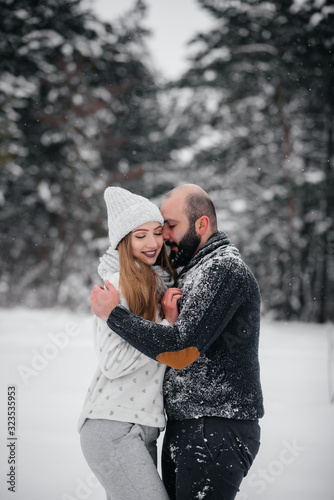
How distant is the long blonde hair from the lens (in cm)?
194

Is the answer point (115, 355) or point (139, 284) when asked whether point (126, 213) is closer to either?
point (139, 284)

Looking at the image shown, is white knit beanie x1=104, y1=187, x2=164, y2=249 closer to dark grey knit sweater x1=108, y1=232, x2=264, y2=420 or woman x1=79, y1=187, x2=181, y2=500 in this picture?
woman x1=79, y1=187, x2=181, y2=500

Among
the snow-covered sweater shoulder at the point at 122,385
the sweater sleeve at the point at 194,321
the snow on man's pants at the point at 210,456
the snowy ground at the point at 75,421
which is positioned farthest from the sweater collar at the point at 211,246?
the snowy ground at the point at 75,421

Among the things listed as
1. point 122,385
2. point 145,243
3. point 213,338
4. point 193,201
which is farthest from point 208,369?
point 193,201

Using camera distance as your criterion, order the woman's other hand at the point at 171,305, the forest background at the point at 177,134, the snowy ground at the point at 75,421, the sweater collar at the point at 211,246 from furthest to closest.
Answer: the forest background at the point at 177,134, the snowy ground at the point at 75,421, the sweater collar at the point at 211,246, the woman's other hand at the point at 171,305

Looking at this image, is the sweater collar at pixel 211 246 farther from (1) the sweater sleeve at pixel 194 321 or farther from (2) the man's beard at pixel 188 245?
(1) the sweater sleeve at pixel 194 321

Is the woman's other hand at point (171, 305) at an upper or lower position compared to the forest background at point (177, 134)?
lower

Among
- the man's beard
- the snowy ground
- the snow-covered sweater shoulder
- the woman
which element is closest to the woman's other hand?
the woman

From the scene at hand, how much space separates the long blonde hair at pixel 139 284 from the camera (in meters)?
1.94

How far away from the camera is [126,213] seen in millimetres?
2129

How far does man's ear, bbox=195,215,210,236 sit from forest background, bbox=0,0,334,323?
985 centimetres

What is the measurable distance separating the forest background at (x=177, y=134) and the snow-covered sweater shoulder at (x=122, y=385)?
10.3 m

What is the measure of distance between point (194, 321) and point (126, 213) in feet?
2.19

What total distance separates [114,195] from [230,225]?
11.4 metres
